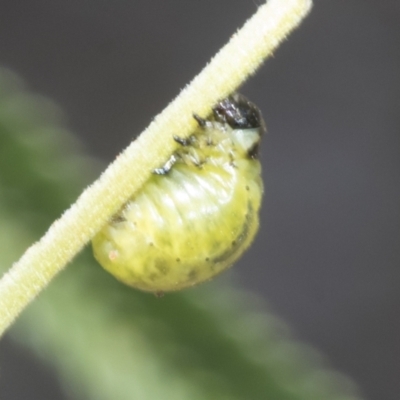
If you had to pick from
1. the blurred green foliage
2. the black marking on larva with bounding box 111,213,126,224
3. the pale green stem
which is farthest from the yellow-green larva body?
the blurred green foliage

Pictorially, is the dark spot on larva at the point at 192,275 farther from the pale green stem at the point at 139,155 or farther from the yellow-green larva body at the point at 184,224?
the pale green stem at the point at 139,155

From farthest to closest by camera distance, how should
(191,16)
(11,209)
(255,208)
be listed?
(191,16), (11,209), (255,208)

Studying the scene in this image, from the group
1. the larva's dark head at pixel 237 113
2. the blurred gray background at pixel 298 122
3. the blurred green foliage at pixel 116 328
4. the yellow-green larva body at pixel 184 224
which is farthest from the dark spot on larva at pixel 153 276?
the blurred gray background at pixel 298 122

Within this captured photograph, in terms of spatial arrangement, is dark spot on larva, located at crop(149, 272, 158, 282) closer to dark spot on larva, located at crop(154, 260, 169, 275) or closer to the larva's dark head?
dark spot on larva, located at crop(154, 260, 169, 275)

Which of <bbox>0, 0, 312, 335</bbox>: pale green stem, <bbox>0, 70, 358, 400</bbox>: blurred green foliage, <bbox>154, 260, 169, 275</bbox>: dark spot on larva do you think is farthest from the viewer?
<bbox>0, 70, 358, 400</bbox>: blurred green foliage

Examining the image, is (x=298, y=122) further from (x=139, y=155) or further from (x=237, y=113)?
(x=139, y=155)

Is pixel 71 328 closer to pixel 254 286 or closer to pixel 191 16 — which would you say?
pixel 254 286

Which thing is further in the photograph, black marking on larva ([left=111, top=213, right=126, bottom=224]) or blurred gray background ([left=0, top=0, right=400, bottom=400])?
blurred gray background ([left=0, top=0, right=400, bottom=400])

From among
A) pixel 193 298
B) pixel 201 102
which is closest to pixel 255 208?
pixel 201 102
